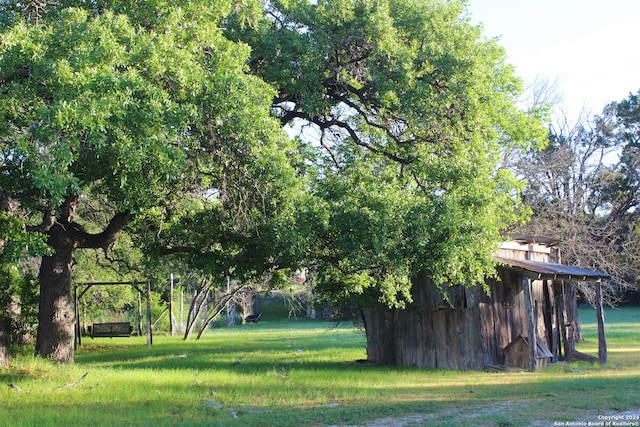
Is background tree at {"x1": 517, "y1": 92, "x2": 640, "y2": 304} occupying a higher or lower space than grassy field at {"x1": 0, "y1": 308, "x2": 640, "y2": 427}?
higher

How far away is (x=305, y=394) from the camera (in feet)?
42.1

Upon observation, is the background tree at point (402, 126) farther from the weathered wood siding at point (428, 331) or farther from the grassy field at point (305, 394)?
the grassy field at point (305, 394)

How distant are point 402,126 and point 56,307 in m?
9.81

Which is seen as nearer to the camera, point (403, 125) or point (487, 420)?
point (487, 420)

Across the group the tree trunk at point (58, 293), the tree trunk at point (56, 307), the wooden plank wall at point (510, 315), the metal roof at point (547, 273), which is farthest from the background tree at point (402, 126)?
Result: the tree trunk at point (56, 307)

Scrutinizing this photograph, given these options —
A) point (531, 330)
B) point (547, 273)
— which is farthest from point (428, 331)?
point (547, 273)

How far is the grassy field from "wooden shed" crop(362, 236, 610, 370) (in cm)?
88

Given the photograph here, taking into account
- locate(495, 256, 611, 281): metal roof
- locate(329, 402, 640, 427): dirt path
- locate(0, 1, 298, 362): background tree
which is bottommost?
locate(329, 402, 640, 427): dirt path

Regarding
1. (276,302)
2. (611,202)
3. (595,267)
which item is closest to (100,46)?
(595,267)

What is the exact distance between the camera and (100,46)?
10.8 m

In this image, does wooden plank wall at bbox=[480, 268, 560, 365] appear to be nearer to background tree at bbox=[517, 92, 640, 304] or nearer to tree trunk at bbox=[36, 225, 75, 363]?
background tree at bbox=[517, 92, 640, 304]

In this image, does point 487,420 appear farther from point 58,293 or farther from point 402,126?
point 58,293

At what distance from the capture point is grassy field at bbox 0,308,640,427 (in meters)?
10.1

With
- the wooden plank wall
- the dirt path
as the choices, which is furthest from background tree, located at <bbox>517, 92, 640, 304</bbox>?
the dirt path
